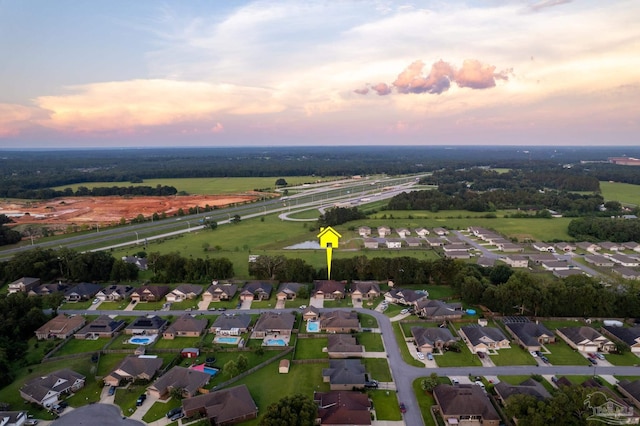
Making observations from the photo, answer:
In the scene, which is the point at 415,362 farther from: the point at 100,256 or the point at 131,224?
the point at 131,224

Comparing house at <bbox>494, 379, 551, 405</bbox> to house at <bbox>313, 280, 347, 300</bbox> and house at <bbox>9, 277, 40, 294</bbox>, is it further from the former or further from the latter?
house at <bbox>9, 277, 40, 294</bbox>

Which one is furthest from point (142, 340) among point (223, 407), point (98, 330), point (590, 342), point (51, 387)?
point (590, 342)

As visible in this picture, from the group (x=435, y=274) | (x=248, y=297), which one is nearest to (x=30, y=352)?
(x=248, y=297)

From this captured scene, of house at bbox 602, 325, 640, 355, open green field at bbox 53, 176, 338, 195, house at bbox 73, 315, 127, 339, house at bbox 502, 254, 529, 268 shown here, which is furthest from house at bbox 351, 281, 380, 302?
open green field at bbox 53, 176, 338, 195

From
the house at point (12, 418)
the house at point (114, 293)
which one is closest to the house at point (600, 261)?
the house at point (114, 293)

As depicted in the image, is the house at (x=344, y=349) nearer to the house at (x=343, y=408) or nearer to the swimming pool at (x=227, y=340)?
the house at (x=343, y=408)

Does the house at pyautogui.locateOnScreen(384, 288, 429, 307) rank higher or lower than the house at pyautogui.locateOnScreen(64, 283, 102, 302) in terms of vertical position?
lower

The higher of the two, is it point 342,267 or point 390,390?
point 342,267
